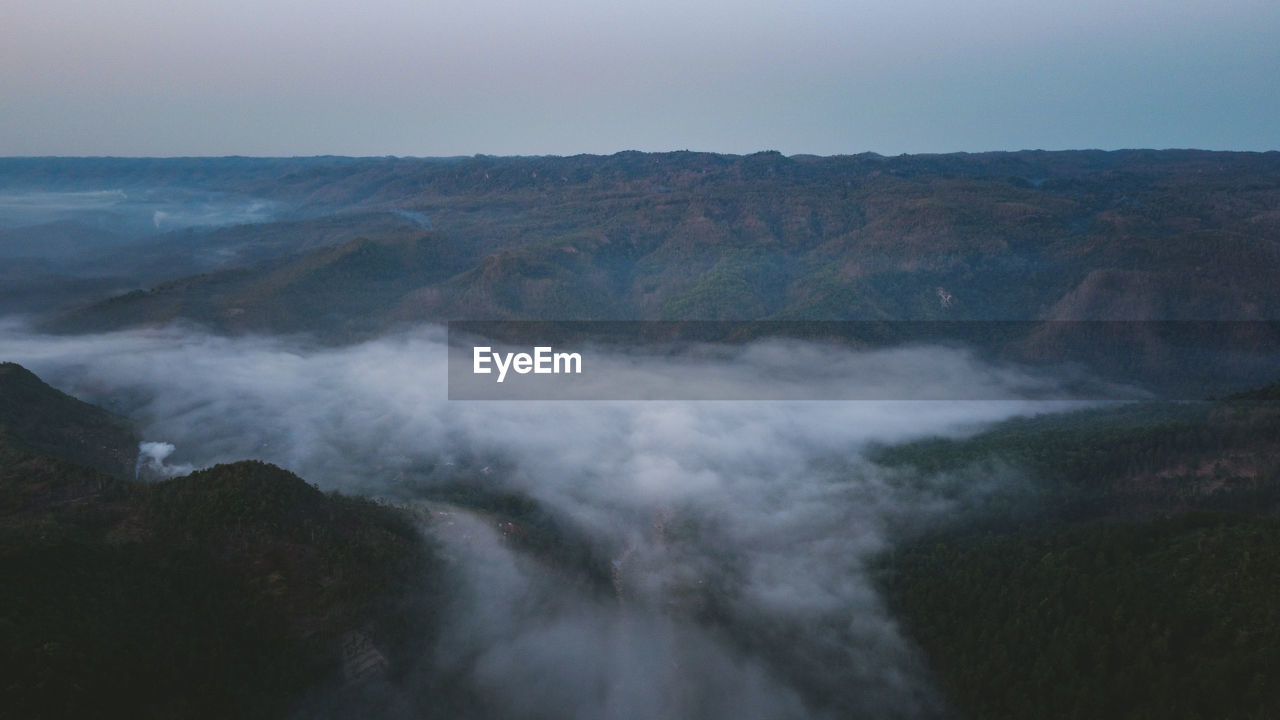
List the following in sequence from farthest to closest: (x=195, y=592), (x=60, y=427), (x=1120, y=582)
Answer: (x=60, y=427)
(x=1120, y=582)
(x=195, y=592)

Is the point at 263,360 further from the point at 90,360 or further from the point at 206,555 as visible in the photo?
the point at 206,555

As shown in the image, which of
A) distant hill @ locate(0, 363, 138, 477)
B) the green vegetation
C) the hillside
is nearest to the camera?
the hillside

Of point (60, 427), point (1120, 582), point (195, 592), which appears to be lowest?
point (1120, 582)

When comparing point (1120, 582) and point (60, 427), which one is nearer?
point (1120, 582)

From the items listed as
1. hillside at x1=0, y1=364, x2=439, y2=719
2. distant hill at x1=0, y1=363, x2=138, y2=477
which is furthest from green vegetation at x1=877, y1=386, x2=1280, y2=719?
distant hill at x1=0, y1=363, x2=138, y2=477

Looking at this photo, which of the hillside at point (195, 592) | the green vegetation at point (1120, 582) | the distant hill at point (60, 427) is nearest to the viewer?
the hillside at point (195, 592)

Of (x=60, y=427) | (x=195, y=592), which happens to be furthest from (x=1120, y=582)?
(x=60, y=427)

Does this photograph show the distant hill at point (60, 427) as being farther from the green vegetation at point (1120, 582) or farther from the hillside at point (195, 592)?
the green vegetation at point (1120, 582)

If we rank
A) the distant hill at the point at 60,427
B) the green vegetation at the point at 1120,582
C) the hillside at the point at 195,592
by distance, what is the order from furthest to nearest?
the distant hill at the point at 60,427 → the green vegetation at the point at 1120,582 → the hillside at the point at 195,592

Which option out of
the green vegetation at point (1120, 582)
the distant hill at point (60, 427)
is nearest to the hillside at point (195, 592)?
the distant hill at point (60, 427)

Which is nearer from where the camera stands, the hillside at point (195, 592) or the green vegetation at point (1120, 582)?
the hillside at point (195, 592)

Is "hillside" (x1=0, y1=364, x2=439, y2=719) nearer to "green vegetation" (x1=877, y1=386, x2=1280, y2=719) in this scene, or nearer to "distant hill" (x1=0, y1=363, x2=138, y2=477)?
"distant hill" (x1=0, y1=363, x2=138, y2=477)

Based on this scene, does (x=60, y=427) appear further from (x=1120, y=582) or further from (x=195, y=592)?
(x=1120, y=582)
